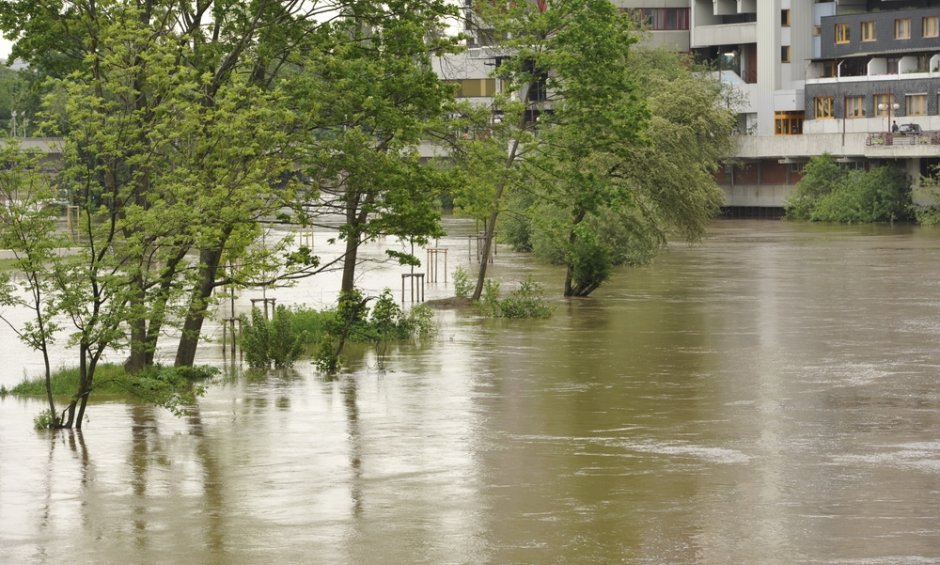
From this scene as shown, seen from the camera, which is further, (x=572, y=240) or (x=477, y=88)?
(x=477, y=88)

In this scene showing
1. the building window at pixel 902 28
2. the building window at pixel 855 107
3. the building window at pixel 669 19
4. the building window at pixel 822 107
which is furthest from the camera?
the building window at pixel 669 19

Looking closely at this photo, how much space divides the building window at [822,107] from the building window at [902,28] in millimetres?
6369

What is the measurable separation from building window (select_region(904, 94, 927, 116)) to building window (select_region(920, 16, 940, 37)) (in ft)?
13.8

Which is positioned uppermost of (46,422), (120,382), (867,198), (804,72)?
(804,72)

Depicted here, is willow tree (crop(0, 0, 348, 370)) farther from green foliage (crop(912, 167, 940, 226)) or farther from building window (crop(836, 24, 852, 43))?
building window (crop(836, 24, 852, 43))

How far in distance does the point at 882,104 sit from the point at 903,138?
320 inches

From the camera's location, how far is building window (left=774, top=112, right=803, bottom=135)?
379 ft

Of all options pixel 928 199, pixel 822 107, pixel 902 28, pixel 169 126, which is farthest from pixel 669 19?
pixel 169 126

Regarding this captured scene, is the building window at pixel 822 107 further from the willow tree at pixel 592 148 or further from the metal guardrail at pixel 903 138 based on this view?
the willow tree at pixel 592 148

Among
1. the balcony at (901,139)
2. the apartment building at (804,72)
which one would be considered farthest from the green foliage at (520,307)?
the apartment building at (804,72)

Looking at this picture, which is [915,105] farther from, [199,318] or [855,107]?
[199,318]

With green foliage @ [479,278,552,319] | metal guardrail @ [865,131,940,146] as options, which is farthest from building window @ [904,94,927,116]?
green foliage @ [479,278,552,319]

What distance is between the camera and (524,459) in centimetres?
2155

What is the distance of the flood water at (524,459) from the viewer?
647 inches
